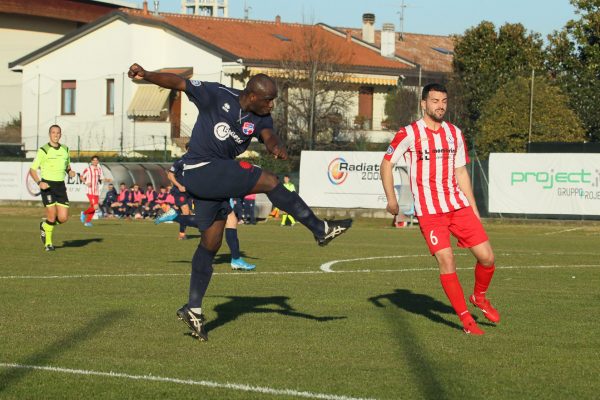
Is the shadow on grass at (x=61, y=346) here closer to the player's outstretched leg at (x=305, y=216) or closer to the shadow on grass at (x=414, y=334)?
the player's outstretched leg at (x=305, y=216)

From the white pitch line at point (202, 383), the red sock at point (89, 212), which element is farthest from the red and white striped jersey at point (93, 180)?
the white pitch line at point (202, 383)

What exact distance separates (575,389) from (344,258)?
12.0 meters

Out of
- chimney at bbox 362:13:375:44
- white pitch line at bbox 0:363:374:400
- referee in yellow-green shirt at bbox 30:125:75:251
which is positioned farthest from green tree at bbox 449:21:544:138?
white pitch line at bbox 0:363:374:400

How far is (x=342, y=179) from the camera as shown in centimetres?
3775

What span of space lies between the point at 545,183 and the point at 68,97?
34.5m

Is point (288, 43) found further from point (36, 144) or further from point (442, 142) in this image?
point (442, 142)

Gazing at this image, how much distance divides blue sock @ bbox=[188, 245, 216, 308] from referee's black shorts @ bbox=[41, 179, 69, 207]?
1076 centimetres

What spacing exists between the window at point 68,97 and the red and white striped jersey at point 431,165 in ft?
172

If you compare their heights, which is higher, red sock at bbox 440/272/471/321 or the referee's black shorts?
the referee's black shorts

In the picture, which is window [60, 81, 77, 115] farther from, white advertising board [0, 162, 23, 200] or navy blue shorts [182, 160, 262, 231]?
navy blue shorts [182, 160, 262, 231]

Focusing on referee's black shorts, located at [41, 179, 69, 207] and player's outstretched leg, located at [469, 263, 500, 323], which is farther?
referee's black shorts, located at [41, 179, 69, 207]

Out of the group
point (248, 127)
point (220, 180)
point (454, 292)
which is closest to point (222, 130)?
point (248, 127)

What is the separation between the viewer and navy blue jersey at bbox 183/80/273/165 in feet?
28.8

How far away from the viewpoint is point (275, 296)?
11.9 m
